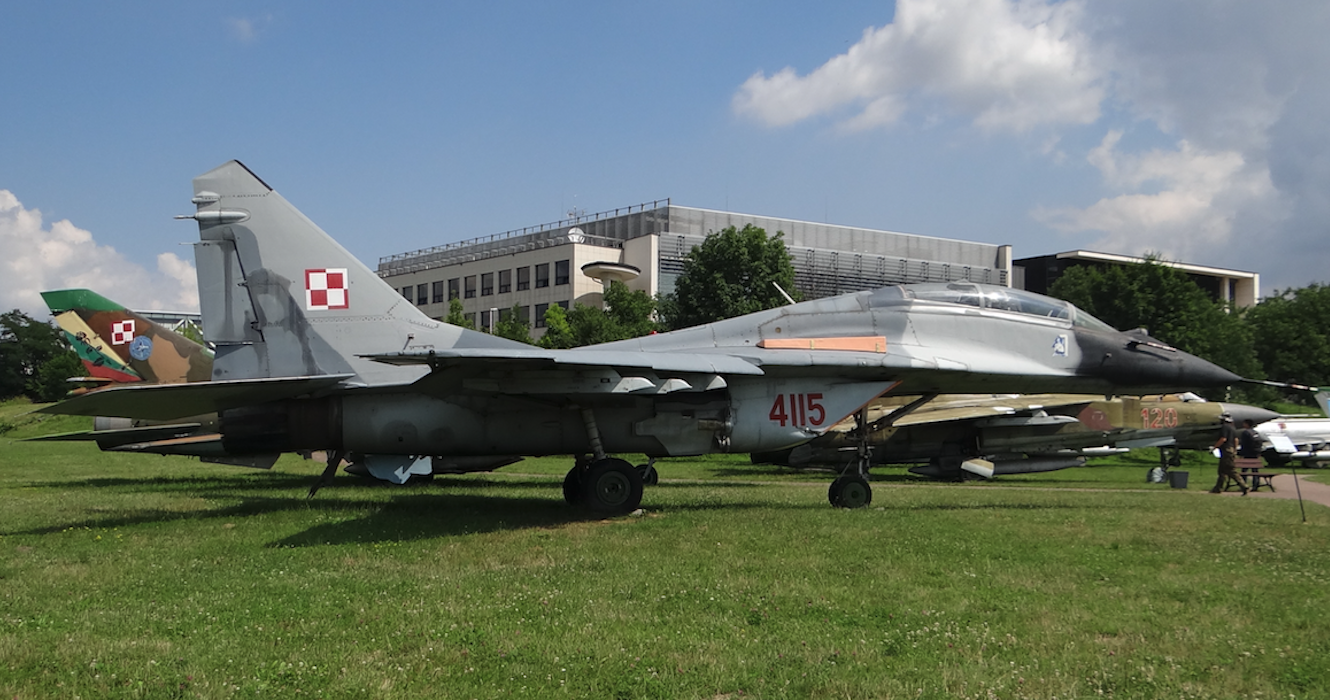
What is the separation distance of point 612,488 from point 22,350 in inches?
4078

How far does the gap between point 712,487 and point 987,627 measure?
1339 cm

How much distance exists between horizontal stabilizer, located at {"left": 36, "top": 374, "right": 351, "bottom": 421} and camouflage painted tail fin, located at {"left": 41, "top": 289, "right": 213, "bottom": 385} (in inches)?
293

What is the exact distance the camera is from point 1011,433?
21.3 meters

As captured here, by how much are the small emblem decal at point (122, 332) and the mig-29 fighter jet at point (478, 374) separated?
732 centimetres

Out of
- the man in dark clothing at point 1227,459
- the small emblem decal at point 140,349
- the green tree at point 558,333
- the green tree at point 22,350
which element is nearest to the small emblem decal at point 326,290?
the small emblem decal at point 140,349

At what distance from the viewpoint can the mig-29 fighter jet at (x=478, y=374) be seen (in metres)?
12.1

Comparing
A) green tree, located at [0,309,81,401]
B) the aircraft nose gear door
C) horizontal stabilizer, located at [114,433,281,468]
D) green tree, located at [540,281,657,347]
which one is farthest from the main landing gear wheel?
green tree, located at [0,309,81,401]

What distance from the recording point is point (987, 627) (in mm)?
6297

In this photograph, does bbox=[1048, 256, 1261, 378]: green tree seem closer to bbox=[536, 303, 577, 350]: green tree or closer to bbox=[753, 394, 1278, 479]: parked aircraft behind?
bbox=[753, 394, 1278, 479]: parked aircraft behind

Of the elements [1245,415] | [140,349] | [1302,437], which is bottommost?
[1302,437]

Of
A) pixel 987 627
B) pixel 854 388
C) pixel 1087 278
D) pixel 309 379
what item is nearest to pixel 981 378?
pixel 854 388

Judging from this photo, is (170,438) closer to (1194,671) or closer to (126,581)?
(126,581)

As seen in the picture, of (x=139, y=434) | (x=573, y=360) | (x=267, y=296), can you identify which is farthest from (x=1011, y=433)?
(x=139, y=434)

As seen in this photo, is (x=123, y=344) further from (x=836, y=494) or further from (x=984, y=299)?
(x=984, y=299)
